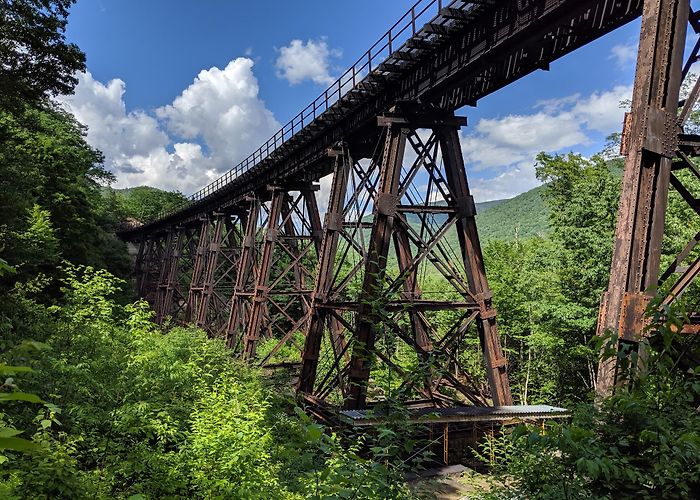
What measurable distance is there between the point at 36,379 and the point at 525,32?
25.8 feet

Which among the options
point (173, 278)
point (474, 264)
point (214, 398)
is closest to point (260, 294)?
point (474, 264)

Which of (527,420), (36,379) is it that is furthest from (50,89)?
(527,420)

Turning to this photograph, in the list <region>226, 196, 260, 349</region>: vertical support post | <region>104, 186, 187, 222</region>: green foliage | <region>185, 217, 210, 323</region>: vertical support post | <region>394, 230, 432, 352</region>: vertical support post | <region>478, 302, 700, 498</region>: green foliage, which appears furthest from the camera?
<region>104, 186, 187, 222</region>: green foliage

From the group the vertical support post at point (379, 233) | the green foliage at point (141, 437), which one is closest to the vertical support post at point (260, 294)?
the green foliage at point (141, 437)

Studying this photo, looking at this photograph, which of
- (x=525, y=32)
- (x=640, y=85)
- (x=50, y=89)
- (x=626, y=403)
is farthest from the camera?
(x=50, y=89)

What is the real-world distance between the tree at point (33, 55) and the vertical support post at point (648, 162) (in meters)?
12.3

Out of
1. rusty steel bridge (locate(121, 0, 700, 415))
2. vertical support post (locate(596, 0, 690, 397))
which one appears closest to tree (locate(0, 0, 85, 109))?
rusty steel bridge (locate(121, 0, 700, 415))

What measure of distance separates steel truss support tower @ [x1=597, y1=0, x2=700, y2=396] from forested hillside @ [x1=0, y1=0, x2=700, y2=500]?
1.97 ft

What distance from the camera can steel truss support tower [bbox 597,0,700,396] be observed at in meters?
3.68

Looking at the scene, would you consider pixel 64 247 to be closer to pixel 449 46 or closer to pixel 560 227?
pixel 449 46

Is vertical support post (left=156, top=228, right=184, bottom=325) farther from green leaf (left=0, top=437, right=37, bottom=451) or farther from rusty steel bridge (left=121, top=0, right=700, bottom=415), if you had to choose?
green leaf (left=0, top=437, right=37, bottom=451)

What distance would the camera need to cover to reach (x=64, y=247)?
19.1 meters

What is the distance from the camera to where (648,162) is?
377cm

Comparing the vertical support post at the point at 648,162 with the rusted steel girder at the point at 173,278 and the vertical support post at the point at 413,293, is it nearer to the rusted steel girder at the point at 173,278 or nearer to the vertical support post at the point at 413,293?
the vertical support post at the point at 413,293
